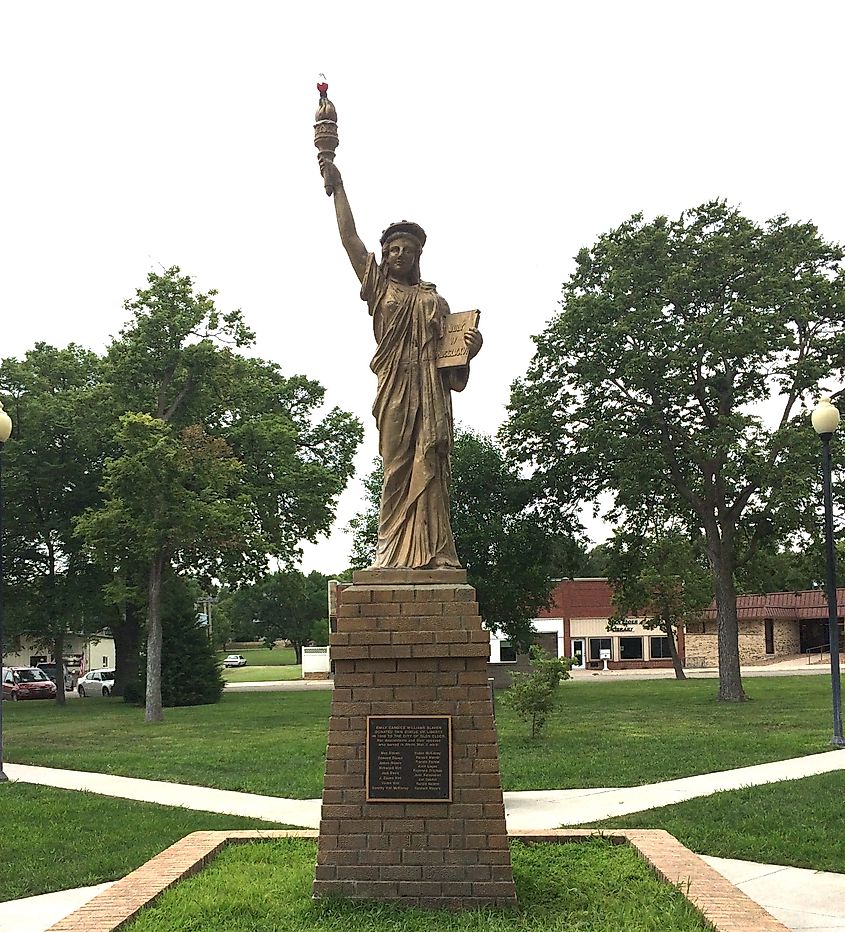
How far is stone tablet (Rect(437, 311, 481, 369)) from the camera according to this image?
7.79 meters

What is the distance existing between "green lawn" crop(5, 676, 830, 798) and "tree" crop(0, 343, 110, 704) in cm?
368

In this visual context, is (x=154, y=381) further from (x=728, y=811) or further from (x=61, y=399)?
(x=728, y=811)

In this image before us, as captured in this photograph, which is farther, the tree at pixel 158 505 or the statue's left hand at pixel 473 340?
the tree at pixel 158 505

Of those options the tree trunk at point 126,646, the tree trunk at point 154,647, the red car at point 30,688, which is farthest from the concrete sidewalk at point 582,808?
the red car at point 30,688

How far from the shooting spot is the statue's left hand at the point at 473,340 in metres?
7.75

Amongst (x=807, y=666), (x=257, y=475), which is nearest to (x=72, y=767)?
(x=257, y=475)

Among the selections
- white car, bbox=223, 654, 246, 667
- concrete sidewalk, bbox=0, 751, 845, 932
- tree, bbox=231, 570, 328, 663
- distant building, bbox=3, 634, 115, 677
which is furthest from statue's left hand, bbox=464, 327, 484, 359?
white car, bbox=223, 654, 246, 667

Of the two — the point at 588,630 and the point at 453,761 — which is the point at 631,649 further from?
the point at 453,761

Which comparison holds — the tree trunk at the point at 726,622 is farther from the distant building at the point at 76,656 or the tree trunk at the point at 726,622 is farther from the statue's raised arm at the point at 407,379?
the distant building at the point at 76,656

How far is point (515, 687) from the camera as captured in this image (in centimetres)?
1762

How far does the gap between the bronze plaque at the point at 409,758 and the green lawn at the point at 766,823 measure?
3.59m

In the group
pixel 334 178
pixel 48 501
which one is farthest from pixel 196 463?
pixel 334 178

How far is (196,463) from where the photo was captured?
24469 millimetres

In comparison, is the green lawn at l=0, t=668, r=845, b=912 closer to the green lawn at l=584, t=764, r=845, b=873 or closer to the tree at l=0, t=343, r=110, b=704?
the green lawn at l=584, t=764, r=845, b=873
